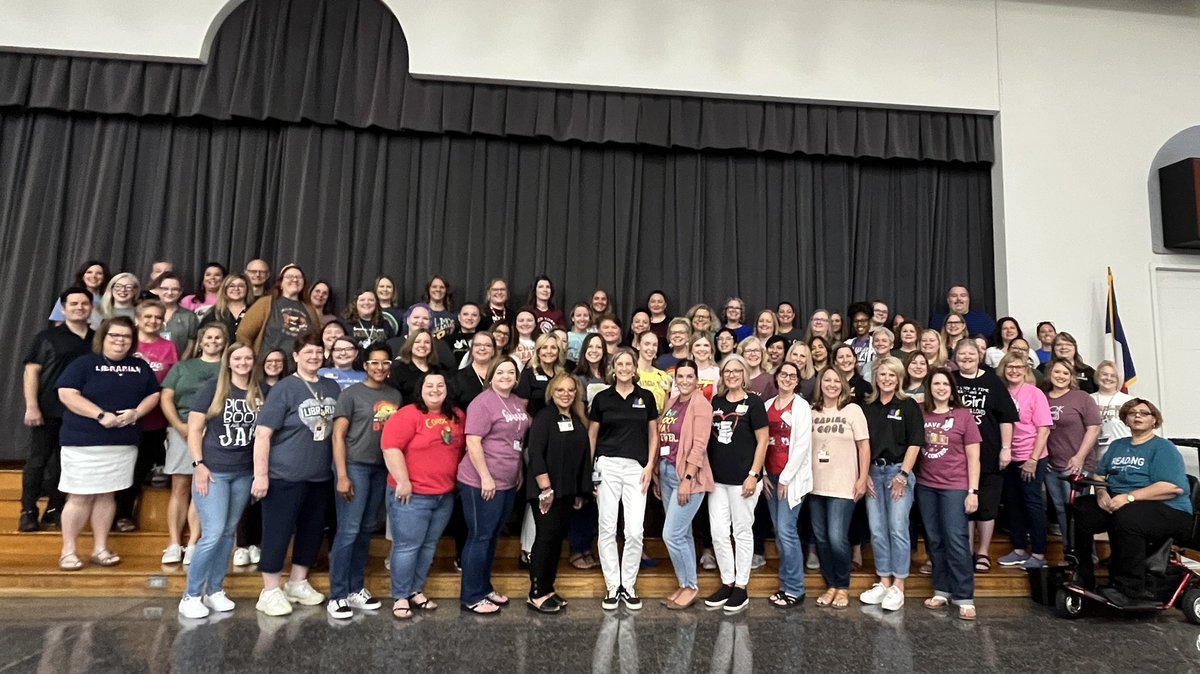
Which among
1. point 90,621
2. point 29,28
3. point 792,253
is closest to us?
point 90,621

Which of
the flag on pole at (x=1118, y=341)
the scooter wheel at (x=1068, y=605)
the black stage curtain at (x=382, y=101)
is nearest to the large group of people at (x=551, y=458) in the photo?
the scooter wheel at (x=1068, y=605)

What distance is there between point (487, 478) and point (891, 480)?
2.56m

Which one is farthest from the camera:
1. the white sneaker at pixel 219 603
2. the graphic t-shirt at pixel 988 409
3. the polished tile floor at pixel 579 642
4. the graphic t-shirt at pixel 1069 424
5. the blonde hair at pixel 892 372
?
the graphic t-shirt at pixel 1069 424

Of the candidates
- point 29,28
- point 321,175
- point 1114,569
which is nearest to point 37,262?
point 29,28

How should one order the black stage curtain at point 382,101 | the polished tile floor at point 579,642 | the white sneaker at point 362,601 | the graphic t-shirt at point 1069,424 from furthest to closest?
the black stage curtain at point 382,101 → the graphic t-shirt at point 1069,424 → the white sneaker at point 362,601 → the polished tile floor at point 579,642

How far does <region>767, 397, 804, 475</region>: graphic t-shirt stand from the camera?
4211mm

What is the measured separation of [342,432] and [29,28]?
216 inches

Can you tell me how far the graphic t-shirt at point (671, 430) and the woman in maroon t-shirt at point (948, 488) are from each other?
1.59 meters

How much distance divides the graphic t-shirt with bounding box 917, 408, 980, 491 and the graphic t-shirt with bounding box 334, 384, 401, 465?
3383 millimetres

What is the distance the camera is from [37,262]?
6.13 meters

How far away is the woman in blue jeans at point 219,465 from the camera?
3662 mm

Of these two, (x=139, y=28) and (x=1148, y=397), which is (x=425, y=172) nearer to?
(x=139, y=28)

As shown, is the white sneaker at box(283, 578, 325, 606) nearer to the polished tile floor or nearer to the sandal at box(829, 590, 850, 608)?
the polished tile floor

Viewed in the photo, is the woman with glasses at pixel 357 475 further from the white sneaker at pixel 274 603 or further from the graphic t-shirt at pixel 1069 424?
the graphic t-shirt at pixel 1069 424
